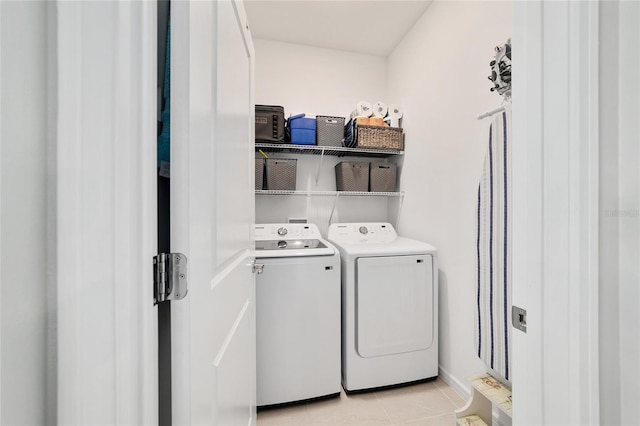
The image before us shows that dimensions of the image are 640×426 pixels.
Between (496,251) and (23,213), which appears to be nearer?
(23,213)

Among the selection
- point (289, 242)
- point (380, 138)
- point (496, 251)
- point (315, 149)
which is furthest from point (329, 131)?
point (496, 251)

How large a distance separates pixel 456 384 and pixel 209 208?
2.08 m

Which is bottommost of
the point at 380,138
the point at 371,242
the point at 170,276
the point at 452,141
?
the point at 371,242

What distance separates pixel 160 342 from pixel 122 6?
681 millimetres

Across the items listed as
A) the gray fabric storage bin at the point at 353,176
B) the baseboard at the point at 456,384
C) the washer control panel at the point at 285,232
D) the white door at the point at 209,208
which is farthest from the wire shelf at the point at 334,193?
the baseboard at the point at 456,384

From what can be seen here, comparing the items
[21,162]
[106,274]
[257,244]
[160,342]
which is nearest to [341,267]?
[257,244]

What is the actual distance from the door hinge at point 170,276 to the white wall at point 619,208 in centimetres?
89

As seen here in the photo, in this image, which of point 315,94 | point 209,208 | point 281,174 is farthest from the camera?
point 315,94

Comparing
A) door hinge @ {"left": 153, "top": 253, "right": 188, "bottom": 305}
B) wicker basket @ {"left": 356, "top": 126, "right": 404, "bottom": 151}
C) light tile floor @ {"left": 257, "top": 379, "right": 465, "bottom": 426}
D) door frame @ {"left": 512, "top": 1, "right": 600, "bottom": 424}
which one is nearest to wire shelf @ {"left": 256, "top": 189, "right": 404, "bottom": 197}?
wicker basket @ {"left": 356, "top": 126, "right": 404, "bottom": 151}

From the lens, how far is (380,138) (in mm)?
2346

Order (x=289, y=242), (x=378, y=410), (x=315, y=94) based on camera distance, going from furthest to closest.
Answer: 1. (x=315, y=94)
2. (x=289, y=242)
3. (x=378, y=410)

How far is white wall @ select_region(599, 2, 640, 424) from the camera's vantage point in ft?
1.75

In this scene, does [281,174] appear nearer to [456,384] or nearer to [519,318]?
[519,318]

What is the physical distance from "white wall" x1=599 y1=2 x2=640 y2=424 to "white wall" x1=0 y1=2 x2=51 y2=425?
1043 mm
